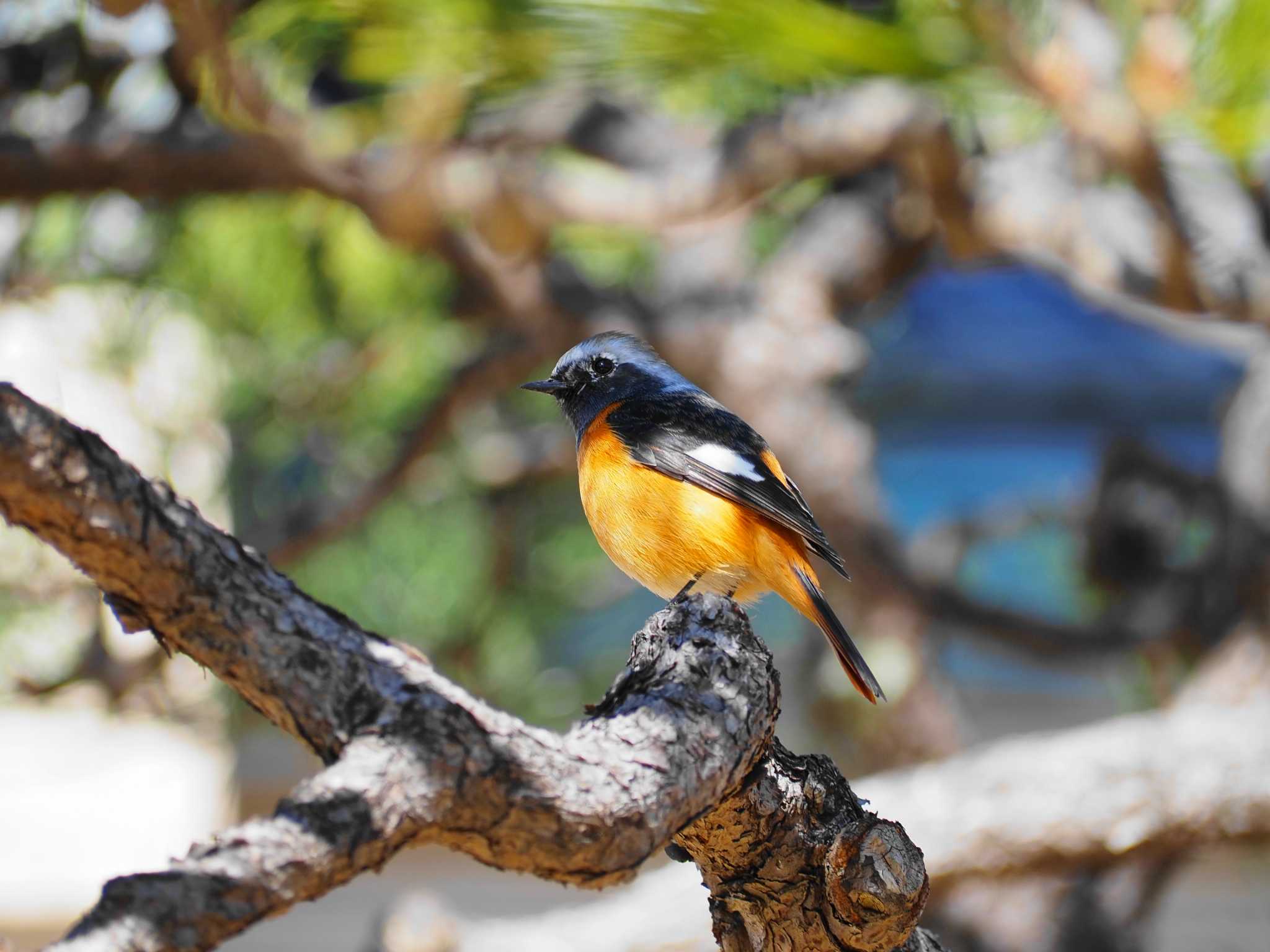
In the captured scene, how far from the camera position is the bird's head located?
201 cm

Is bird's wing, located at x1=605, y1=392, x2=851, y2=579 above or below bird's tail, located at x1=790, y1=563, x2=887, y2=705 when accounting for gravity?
above

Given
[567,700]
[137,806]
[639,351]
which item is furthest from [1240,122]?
[137,806]

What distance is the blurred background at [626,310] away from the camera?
87.1 inches

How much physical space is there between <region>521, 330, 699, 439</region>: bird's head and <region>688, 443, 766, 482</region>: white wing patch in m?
0.21

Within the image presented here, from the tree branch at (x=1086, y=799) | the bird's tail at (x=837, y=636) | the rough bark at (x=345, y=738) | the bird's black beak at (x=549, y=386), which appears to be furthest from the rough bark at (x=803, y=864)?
the tree branch at (x=1086, y=799)

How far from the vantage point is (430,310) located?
14.2 feet

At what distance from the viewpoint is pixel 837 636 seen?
1.73 m

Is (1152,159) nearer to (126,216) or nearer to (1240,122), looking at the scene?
(1240,122)

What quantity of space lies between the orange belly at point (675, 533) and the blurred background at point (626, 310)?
0.75 meters

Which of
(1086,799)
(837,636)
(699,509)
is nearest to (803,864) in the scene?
(837,636)

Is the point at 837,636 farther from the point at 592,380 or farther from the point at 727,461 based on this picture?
the point at 592,380

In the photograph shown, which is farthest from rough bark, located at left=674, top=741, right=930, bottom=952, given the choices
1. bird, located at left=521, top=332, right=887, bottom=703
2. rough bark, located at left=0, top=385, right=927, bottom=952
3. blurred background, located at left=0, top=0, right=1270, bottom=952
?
blurred background, located at left=0, top=0, right=1270, bottom=952

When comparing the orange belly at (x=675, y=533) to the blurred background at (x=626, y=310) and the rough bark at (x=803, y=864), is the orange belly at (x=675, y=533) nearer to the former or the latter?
the rough bark at (x=803, y=864)

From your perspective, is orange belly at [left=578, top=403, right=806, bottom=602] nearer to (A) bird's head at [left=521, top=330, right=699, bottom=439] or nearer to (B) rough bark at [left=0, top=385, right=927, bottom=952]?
(A) bird's head at [left=521, top=330, right=699, bottom=439]
